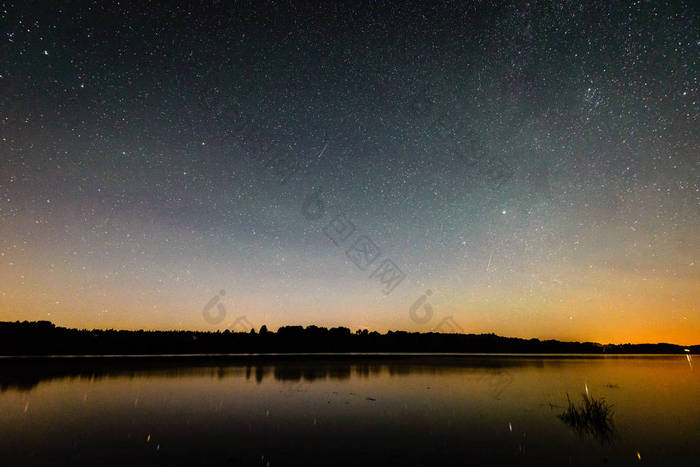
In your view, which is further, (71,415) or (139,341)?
(139,341)

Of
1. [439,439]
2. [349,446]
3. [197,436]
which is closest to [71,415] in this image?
[197,436]

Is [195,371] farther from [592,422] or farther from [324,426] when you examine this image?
[592,422]

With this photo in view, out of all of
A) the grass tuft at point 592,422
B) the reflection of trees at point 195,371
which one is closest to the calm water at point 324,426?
the grass tuft at point 592,422

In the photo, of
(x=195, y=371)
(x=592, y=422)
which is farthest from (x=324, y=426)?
(x=195, y=371)

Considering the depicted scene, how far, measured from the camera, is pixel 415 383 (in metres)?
26.0

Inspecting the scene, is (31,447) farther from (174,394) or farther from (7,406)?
(174,394)

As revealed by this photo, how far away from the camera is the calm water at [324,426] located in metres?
9.83

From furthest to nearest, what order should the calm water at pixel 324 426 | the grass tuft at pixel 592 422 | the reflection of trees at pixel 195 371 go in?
the reflection of trees at pixel 195 371
the grass tuft at pixel 592 422
the calm water at pixel 324 426

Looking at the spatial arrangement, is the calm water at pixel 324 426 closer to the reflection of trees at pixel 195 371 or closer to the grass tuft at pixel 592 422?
the grass tuft at pixel 592 422

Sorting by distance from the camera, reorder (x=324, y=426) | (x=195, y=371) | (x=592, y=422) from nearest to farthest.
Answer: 1. (x=324, y=426)
2. (x=592, y=422)
3. (x=195, y=371)

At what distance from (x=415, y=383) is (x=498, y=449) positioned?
15827 millimetres

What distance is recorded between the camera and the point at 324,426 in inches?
525

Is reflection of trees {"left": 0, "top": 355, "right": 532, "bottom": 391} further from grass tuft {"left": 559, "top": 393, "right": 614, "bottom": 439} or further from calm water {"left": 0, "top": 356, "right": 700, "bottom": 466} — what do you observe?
grass tuft {"left": 559, "top": 393, "right": 614, "bottom": 439}

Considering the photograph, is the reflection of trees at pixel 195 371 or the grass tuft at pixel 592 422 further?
the reflection of trees at pixel 195 371
